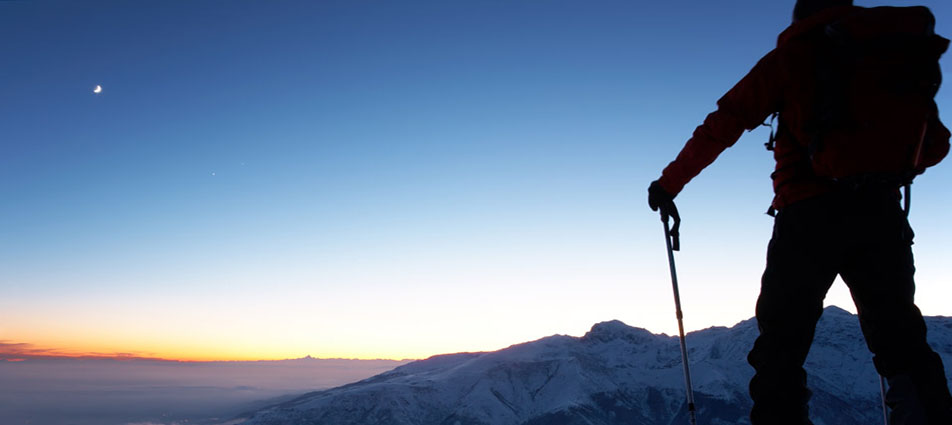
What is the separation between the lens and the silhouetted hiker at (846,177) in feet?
12.0

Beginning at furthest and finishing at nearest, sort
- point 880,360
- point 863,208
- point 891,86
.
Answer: point 880,360 → point 863,208 → point 891,86

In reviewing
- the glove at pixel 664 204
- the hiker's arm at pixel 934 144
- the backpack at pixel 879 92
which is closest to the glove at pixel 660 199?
the glove at pixel 664 204

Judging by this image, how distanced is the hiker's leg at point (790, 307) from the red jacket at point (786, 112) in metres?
0.22

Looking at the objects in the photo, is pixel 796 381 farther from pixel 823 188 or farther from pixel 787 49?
pixel 787 49

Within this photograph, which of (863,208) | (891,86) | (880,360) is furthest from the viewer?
(880,360)

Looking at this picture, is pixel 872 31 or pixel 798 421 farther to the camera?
pixel 798 421

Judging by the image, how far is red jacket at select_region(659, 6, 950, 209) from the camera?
13.0 feet

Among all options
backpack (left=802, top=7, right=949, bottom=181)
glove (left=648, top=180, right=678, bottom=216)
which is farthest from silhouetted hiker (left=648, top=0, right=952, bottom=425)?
glove (left=648, top=180, right=678, bottom=216)

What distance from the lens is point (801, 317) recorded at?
4031 mm

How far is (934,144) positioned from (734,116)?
1.35 m

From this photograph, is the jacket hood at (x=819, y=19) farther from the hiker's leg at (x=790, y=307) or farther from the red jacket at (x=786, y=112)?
the hiker's leg at (x=790, y=307)

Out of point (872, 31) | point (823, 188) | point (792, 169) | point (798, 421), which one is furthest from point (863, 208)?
point (798, 421)

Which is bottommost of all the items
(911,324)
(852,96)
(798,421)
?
(798,421)

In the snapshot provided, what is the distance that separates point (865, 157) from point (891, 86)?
489 mm
